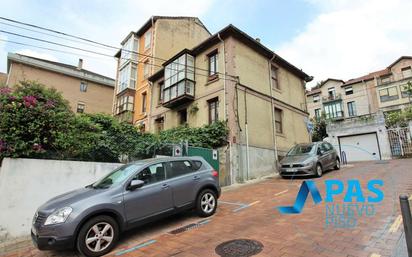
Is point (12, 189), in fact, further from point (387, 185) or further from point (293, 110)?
point (293, 110)

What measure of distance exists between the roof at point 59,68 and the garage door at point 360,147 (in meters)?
28.0

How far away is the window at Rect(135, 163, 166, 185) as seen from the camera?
5.44 metres

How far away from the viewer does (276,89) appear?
17172mm

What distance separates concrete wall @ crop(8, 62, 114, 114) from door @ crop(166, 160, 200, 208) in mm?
22621

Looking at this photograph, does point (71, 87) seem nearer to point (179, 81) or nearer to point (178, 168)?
point (179, 81)

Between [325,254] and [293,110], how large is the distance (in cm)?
1588

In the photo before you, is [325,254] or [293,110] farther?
[293,110]

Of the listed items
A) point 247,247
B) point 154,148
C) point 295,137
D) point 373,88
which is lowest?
point 247,247

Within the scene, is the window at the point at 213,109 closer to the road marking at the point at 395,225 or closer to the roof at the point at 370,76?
the road marking at the point at 395,225

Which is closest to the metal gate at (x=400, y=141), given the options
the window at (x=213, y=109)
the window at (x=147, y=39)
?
the window at (x=213, y=109)

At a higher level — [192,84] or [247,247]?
[192,84]

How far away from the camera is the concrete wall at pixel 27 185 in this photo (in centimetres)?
607

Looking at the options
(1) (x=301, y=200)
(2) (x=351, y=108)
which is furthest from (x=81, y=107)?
(2) (x=351, y=108)

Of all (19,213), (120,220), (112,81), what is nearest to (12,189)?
(19,213)
